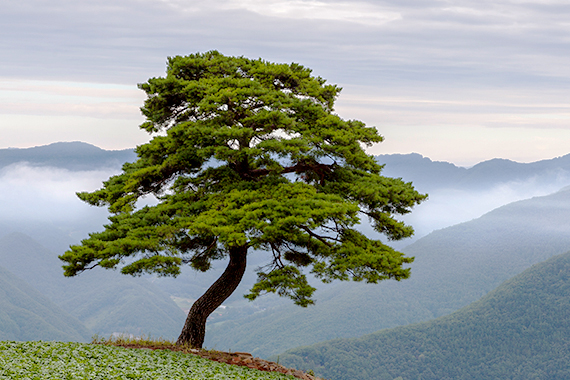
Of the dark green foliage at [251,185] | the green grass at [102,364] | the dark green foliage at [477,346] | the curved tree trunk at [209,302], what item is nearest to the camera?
the green grass at [102,364]

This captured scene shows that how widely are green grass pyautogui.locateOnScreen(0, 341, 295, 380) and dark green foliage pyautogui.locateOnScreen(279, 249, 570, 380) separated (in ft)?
450

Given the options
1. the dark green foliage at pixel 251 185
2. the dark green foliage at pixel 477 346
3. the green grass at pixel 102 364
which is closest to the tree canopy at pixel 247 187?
the dark green foliage at pixel 251 185

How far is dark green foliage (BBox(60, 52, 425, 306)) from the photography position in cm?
1303

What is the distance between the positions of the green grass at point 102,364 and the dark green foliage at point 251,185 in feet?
7.05

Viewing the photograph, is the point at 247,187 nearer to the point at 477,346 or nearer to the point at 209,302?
the point at 209,302

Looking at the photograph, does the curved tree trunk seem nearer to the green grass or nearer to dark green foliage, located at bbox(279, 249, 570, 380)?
the green grass

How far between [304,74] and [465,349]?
16799 centimetres

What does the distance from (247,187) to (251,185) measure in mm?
160

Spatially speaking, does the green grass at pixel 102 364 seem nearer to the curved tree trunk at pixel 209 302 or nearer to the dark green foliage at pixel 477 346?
the curved tree trunk at pixel 209 302

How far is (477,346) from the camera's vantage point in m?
163

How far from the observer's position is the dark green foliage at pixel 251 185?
13.0 metres

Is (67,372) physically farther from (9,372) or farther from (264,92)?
(264,92)

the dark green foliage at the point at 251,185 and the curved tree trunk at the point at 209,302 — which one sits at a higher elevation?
the dark green foliage at the point at 251,185

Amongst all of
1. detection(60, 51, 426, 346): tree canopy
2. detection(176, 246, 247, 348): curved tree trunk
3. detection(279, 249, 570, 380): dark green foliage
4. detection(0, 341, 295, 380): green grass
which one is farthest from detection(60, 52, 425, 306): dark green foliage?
detection(279, 249, 570, 380): dark green foliage
